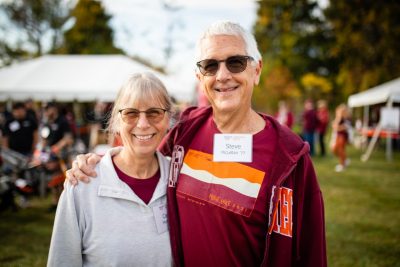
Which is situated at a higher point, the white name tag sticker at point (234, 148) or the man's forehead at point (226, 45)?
the man's forehead at point (226, 45)

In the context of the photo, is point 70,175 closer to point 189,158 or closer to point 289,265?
point 189,158

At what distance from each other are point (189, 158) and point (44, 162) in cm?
539

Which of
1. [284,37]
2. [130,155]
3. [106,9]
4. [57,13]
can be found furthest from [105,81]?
[284,37]

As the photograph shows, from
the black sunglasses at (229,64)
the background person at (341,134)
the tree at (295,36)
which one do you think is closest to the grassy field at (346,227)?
the background person at (341,134)

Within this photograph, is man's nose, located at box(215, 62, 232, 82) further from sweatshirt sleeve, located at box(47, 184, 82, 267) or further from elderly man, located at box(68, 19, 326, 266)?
sweatshirt sleeve, located at box(47, 184, 82, 267)

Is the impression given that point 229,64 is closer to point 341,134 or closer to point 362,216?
point 362,216

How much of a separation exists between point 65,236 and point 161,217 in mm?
524

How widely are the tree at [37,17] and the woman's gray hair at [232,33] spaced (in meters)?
29.7

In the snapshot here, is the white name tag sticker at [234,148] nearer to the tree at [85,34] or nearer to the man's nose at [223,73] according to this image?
the man's nose at [223,73]

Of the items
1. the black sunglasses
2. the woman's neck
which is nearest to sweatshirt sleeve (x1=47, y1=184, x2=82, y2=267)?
the woman's neck

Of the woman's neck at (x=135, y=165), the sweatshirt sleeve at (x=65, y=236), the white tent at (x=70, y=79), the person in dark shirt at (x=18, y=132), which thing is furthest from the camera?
the white tent at (x=70, y=79)

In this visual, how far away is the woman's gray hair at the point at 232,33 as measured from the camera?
1.84 meters

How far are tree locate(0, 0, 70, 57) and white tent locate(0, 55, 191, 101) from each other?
60.1 ft

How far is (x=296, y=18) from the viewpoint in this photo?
43.1 meters
